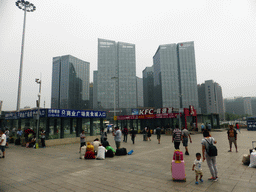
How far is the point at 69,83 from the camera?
535ft

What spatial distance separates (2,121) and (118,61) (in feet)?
353

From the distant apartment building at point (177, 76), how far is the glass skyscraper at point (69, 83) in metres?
86.0

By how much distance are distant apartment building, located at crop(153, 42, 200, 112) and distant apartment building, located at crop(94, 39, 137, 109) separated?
2100 centimetres

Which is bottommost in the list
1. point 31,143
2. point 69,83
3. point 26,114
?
point 31,143

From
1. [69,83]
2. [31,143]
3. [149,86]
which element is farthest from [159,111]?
[149,86]

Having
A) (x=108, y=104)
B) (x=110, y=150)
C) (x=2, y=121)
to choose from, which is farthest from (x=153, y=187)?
(x=108, y=104)

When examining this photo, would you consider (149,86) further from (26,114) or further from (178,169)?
(178,169)

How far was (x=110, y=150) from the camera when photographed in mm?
10711

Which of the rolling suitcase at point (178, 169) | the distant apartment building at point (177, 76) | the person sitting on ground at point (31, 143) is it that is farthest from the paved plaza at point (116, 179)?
the distant apartment building at point (177, 76)

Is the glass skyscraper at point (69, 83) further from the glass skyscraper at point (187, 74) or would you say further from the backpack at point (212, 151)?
the backpack at point (212, 151)

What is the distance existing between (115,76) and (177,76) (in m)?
47.7

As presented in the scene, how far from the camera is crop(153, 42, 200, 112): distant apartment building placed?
4860 inches

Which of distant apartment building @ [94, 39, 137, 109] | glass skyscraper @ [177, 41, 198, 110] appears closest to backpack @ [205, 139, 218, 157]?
distant apartment building @ [94, 39, 137, 109]

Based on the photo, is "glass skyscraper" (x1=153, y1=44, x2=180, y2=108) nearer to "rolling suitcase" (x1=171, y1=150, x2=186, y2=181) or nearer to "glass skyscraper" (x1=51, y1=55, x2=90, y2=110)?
"glass skyscraper" (x1=51, y1=55, x2=90, y2=110)
